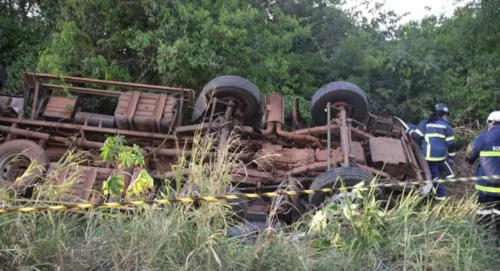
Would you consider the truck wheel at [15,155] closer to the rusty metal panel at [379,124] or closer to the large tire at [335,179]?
the large tire at [335,179]

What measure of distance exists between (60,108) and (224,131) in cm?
234

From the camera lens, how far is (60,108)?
689 centimetres

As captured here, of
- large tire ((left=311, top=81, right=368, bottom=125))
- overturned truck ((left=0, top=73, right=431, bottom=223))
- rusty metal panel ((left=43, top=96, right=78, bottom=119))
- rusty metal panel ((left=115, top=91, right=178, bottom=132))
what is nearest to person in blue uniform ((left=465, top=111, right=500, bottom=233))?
overturned truck ((left=0, top=73, right=431, bottom=223))

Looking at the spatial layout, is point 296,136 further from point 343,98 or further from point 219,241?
point 219,241

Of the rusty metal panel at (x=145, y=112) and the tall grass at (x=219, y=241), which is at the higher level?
the rusty metal panel at (x=145, y=112)

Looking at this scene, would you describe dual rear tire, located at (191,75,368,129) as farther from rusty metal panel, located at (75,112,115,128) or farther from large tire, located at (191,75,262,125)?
rusty metal panel, located at (75,112,115,128)

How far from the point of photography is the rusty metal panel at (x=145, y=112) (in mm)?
6605

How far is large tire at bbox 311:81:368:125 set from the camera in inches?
278

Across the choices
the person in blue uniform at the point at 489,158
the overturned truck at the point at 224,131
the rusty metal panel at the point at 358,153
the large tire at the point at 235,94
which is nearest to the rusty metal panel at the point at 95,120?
the overturned truck at the point at 224,131

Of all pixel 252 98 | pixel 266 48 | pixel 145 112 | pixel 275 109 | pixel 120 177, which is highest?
pixel 266 48

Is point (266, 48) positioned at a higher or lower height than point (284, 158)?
higher

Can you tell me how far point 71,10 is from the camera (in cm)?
935

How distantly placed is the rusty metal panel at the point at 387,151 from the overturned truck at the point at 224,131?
0.01 metres

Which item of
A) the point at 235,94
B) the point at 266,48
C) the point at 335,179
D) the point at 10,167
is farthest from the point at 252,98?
the point at 266,48
